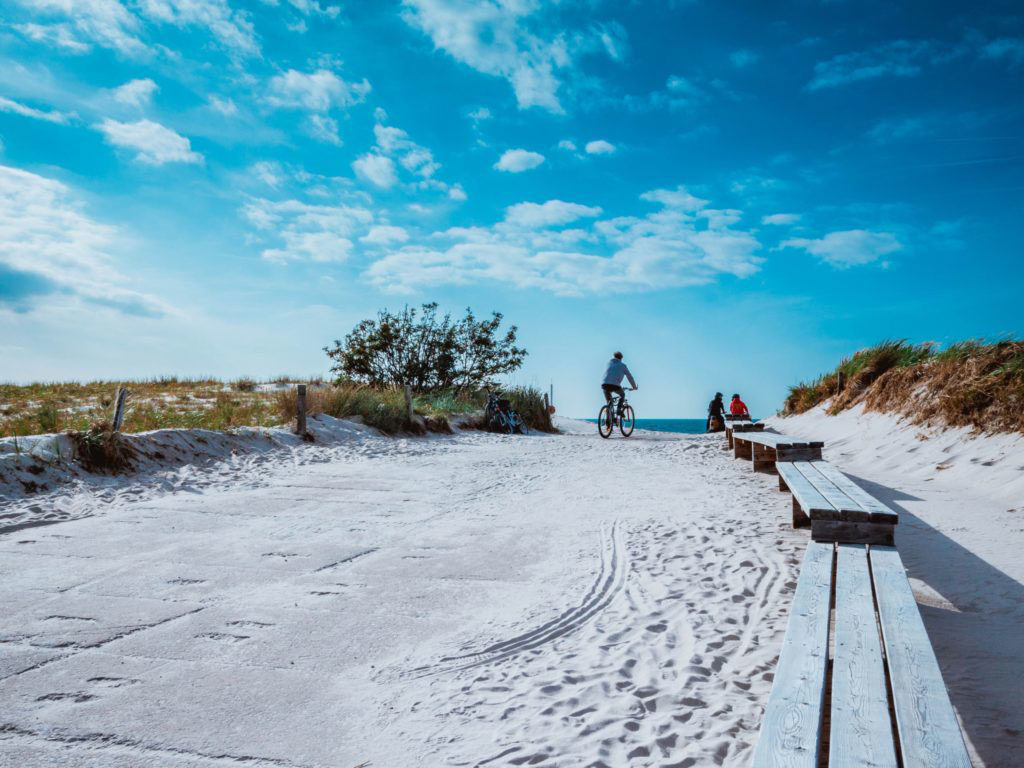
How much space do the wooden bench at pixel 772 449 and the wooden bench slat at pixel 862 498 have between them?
615 mm

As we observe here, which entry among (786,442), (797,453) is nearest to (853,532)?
(797,453)

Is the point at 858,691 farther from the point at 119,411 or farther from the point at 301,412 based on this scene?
the point at 301,412

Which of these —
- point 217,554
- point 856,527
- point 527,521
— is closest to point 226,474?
point 217,554

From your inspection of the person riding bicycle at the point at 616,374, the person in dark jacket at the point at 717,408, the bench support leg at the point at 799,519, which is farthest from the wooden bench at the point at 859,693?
the person in dark jacket at the point at 717,408

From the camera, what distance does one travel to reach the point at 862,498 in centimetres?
462

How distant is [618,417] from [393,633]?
13667mm

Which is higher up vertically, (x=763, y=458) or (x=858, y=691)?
(x=763, y=458)

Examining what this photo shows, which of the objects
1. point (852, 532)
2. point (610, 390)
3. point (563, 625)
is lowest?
point (563, 625)

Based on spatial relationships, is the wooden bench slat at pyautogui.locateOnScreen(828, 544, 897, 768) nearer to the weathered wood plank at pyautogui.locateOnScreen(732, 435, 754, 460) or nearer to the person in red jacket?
the weathered wood plank at pyautogui.locateOnScreen(732, 435, 754, 460)

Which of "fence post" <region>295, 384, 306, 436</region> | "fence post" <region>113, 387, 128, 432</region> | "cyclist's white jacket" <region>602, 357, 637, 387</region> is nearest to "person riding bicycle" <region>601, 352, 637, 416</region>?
"cyclist's white jacket" <region>602, 357, 637, 387</region>

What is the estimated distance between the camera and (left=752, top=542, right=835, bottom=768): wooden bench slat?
1.79 meters

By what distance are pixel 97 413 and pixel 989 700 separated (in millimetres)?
13182

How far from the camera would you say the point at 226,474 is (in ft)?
28.9

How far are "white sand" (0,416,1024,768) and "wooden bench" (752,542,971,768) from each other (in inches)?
13.2
